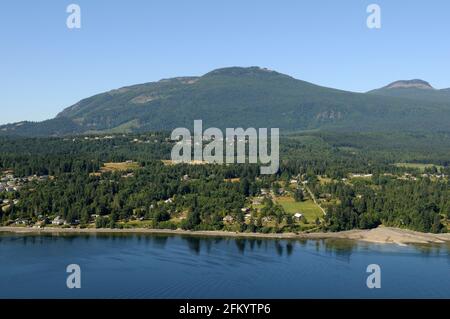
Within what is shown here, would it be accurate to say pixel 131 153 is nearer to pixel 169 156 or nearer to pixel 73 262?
pixel 169 156

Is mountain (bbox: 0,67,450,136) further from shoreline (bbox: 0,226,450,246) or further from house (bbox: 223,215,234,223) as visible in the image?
house (bbox: 223,215,234,223)

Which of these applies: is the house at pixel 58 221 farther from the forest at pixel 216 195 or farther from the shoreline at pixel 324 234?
the shoreline at pixel 324 234

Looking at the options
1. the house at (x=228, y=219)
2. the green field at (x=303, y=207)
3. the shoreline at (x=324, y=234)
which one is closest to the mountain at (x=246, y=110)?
the green field at (x=303, y=207)

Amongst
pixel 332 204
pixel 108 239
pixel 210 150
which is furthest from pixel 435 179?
pixel 108 239

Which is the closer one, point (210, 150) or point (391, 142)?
point (210, 150)

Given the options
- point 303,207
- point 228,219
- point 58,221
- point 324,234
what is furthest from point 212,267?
point 303,207

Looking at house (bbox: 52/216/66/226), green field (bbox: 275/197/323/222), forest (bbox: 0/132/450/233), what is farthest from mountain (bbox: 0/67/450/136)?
house (bbox: 52/216/66/226)
